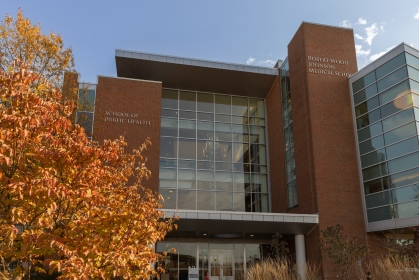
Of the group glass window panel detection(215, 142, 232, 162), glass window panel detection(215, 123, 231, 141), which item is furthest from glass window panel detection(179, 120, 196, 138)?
glass window panel detection(215, 142, 232, 162)

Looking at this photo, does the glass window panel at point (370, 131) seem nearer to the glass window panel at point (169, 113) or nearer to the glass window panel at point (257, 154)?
the glass window panel at point (257, 154)

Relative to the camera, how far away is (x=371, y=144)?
22.8 metres

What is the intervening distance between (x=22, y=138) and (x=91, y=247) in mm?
2073

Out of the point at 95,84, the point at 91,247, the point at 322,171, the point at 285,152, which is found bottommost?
the point at 91,247

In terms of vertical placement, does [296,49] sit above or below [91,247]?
above

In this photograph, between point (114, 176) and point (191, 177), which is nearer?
point (114, 176)

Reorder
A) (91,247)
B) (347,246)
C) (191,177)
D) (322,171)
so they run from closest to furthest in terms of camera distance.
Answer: (91,247), (347,246), (322,171), (191,177)

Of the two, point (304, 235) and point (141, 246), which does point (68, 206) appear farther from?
point (304, 235)

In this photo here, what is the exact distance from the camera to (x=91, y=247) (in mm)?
6809

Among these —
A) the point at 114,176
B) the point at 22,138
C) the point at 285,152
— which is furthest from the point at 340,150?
the point at 22,138

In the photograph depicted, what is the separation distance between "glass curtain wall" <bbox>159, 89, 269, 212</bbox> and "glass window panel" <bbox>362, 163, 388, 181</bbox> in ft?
23.9

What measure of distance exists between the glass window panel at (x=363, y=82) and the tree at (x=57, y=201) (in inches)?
766

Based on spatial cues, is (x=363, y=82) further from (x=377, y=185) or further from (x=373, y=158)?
(x=377, y=185)

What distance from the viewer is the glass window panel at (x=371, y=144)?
22.3 metres
